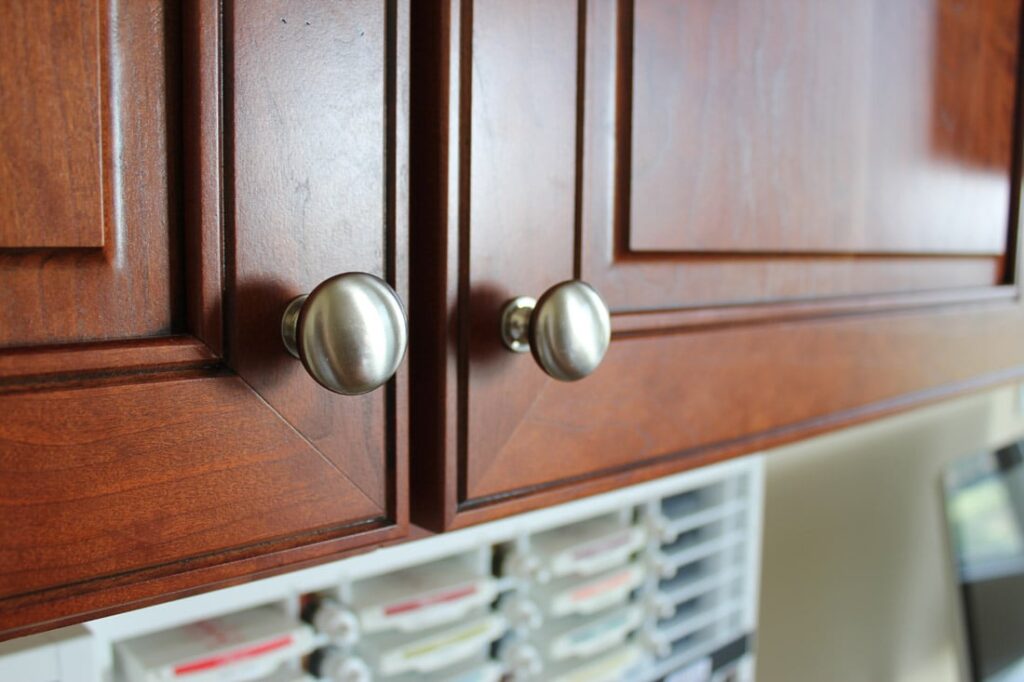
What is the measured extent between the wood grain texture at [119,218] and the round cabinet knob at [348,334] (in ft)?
0.15

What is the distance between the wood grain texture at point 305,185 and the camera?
261mm

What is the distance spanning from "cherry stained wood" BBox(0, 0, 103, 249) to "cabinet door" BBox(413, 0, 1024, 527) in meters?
0.12

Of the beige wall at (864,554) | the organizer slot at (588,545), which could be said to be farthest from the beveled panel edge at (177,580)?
Answer: the beige wall at (864,554)

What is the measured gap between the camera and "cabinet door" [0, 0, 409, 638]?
224mm

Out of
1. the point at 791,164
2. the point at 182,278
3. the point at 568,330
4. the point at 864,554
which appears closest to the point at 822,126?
Answer: the point at 791,164

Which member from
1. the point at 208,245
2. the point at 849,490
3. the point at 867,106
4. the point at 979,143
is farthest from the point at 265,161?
the point at 849,490

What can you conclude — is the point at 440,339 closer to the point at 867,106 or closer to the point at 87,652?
the point at 87,652

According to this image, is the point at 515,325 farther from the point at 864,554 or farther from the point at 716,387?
the point at 864,554

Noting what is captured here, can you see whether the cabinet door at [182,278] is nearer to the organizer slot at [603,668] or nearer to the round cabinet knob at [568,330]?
A: the round cabinet knob at [568,330]

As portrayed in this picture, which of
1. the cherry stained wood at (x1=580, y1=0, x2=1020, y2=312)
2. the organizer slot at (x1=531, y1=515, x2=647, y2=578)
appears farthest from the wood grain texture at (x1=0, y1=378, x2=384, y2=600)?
the organizer slot at (x1=531, y1=515, x2=647, y2=578)

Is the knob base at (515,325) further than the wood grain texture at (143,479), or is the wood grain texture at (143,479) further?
the knob base at (515,325)

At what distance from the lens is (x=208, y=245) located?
25 cm

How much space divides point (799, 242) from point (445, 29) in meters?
0.27

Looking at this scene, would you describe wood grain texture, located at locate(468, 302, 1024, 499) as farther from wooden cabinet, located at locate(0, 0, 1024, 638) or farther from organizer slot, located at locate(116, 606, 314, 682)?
organizer slot, located at locate(116, 606, 314, 682)
